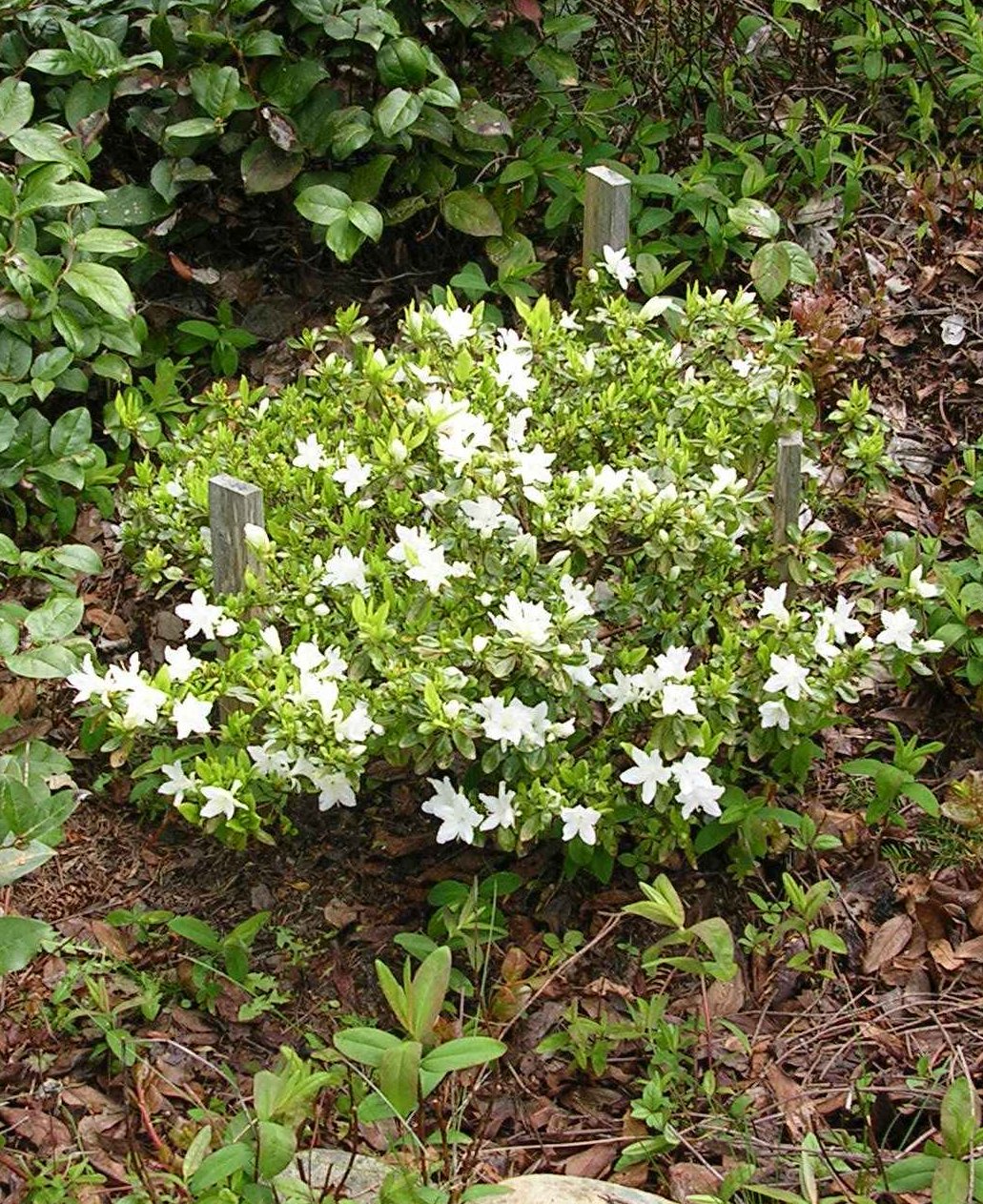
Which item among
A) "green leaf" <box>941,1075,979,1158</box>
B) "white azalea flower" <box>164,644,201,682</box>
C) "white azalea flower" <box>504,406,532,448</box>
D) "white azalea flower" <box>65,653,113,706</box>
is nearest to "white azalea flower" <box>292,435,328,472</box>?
"white azalea flower" <box>504,406,532,448</box>

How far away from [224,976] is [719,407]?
1.39 meters

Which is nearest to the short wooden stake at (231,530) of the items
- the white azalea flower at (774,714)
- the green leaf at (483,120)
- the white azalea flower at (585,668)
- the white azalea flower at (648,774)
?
the white azalea flower at (585,668)

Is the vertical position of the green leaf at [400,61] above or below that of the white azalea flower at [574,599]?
above

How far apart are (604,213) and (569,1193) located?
6.99 feet

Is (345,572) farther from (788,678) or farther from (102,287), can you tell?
(102,287)

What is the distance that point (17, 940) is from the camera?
83.7 inches

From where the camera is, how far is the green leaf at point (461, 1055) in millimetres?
2021

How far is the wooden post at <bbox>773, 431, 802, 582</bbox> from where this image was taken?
2.84m

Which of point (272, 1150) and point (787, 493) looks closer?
point (272, 1150)

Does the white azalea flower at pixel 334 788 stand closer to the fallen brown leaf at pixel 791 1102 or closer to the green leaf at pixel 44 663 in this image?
the green leaf at pixel 44 663

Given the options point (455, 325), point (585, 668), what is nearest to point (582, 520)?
point (585, 668)

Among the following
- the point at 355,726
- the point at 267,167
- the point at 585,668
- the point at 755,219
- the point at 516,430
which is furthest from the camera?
the point at 755,219

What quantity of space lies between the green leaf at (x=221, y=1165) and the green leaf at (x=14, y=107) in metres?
2.27

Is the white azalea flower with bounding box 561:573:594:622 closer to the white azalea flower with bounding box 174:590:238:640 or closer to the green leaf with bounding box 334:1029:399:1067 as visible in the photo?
the white azalea flower with bounding box 174:590:238:640
